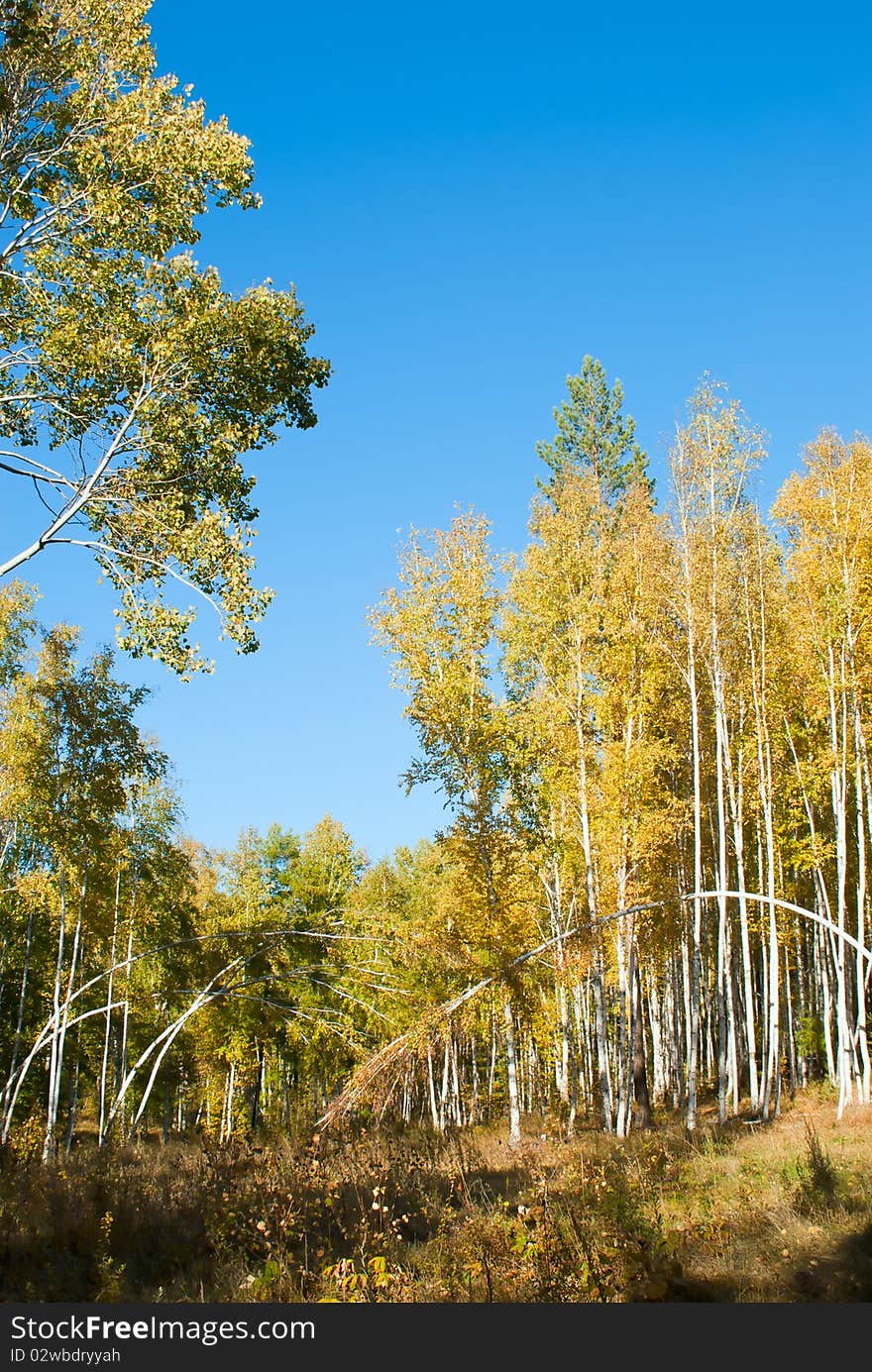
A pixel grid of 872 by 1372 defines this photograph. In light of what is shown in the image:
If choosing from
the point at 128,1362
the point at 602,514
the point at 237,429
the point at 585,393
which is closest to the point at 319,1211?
the point at 128,1362

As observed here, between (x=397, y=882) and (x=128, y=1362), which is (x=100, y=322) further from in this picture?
(x=397, y=882)

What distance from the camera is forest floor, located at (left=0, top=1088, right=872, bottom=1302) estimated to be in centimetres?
664

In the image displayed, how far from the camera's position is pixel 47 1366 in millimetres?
5426

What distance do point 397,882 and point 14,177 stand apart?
31.3 metres

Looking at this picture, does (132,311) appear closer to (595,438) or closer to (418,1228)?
(418,1228)

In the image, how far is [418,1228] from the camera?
859cm

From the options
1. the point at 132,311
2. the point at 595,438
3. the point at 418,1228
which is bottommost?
the point at 418,1228

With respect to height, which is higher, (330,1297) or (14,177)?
(14,177)

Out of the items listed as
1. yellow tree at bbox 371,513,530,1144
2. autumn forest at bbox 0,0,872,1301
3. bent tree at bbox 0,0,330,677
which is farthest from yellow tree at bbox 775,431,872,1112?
bent tree at bbox 0,0,330,677

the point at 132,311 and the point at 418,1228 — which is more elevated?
the point at 132,311

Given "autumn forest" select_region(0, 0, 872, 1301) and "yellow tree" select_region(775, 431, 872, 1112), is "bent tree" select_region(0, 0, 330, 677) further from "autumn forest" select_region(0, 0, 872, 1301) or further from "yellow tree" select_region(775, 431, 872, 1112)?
"yellow tree" select_region(775, 431, 872, 1112)

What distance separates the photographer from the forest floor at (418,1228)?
664cm

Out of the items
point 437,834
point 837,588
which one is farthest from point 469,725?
point 837,588

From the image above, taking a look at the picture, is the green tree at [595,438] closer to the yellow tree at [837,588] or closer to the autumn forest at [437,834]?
the autumn forest at [437,834]
